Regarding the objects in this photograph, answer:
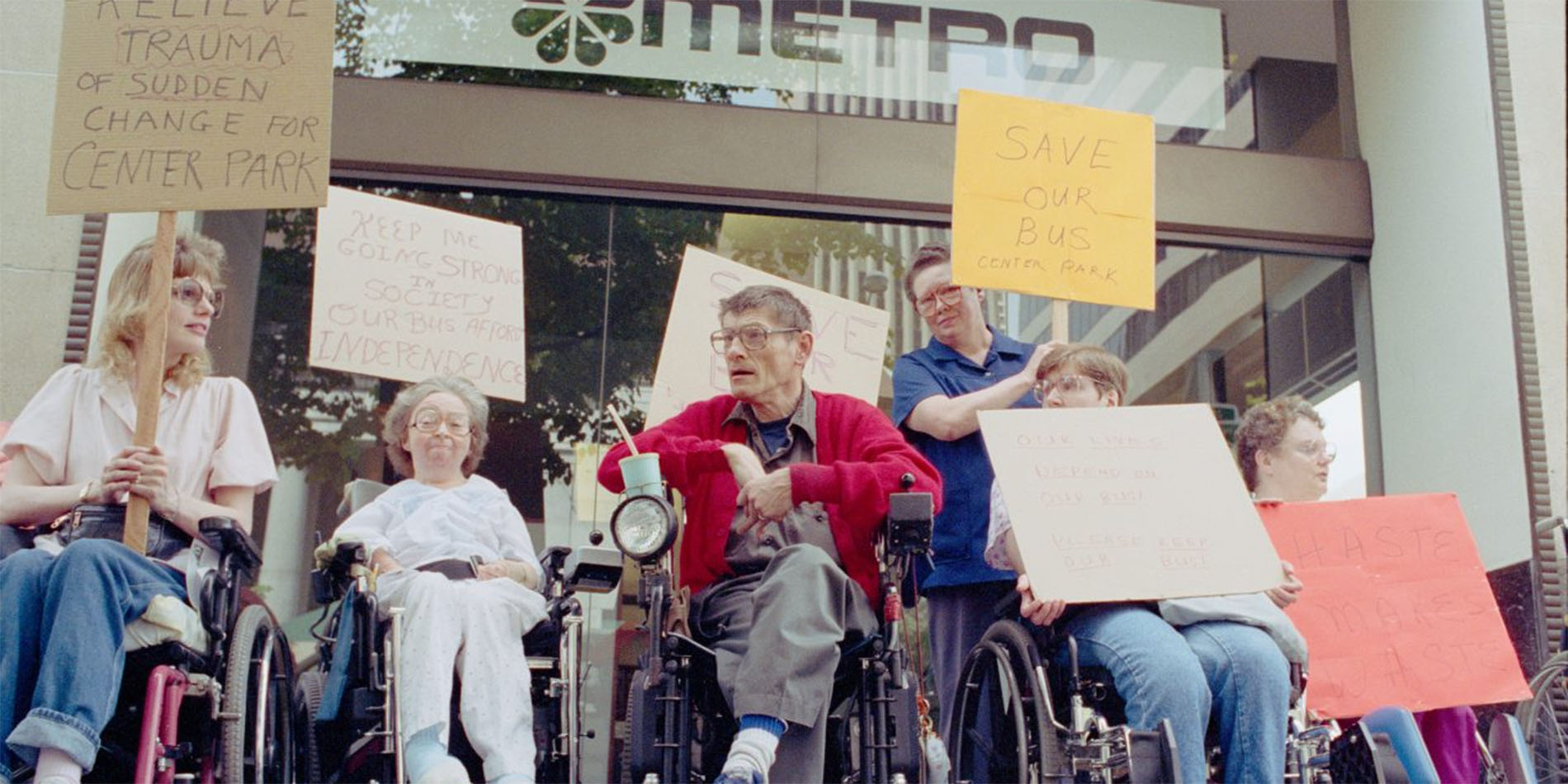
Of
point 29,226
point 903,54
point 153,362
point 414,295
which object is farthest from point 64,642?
point 903,54

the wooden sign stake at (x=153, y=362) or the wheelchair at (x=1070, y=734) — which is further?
the wooden sign stake at (x=153, y=362)

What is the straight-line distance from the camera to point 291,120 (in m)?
4.07

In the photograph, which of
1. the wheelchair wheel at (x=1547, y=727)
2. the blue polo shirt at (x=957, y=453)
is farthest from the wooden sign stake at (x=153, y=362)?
the wheelchair wheel at (x=1547, y=727)

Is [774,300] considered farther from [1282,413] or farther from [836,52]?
[836,52]

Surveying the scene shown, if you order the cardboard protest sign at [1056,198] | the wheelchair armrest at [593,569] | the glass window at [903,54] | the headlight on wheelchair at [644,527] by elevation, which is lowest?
the wheelchair armrest at [593,569]

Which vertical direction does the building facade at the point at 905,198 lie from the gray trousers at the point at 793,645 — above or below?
above

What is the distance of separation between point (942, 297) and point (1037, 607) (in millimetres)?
1089

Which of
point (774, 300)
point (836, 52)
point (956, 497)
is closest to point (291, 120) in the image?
point (774, 300)

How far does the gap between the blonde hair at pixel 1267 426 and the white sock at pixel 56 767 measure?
10.3 feet

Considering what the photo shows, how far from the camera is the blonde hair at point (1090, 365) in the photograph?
4137 mm

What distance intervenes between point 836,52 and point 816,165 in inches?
22.2

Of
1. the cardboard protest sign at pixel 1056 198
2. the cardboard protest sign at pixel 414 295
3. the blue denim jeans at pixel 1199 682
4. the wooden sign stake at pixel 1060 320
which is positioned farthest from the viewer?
the cardboard protest sign at pixel 414 295

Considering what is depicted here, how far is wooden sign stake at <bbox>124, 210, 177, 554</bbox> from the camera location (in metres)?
3.70

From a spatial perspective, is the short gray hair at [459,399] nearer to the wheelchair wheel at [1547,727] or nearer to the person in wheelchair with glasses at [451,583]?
the person in wheelchair with glasses at [451,583]
